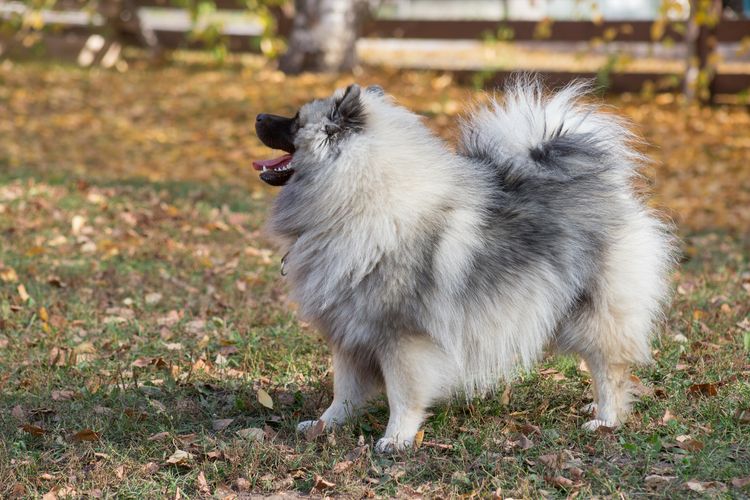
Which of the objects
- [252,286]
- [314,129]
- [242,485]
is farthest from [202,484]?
[252,286]

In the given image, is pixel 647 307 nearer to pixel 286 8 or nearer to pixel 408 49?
pixel 286 8

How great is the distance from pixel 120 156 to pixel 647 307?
25.1ft

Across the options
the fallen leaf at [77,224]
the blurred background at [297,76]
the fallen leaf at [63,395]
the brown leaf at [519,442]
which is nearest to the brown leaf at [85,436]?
the fallen leaf at [63,395]

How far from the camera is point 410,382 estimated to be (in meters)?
3.51

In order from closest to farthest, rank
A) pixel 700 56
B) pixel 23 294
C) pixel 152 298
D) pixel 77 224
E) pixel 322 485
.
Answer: pixel 322 485, pixel 23 294, pixel 152 298, pixel 77 224, pixel 700 56

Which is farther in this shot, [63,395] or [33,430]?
[63,395]

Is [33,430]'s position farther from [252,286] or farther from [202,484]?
[252,286]

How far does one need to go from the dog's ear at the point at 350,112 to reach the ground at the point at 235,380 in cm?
109

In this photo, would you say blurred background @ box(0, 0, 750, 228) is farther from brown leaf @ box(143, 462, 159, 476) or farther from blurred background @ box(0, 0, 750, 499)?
brown leaf @ box(143, 462, 159, 476)

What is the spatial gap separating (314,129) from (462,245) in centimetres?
73

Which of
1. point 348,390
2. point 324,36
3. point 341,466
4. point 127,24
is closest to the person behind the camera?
point 341,466

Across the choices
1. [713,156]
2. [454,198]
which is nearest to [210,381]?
[454,198]

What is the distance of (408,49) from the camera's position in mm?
16188

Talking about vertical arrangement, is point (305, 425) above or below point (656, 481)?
below
